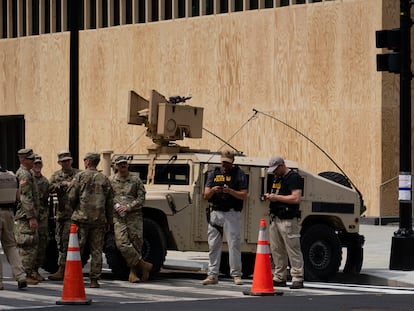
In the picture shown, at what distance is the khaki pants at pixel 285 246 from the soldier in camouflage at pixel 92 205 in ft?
7.21

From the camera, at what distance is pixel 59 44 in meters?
40.2

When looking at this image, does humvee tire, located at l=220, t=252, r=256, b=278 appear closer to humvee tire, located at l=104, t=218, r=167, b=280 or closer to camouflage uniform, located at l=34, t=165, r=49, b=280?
humvee tire, located at l=104, t=218, r=167, b=280

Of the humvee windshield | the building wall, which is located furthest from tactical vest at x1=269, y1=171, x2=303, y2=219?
the building wall

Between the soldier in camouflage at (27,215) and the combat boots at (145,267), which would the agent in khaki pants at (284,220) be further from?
the soldier in camouflage at (27,215)

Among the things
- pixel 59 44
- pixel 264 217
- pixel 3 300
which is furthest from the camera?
pixel 59 44

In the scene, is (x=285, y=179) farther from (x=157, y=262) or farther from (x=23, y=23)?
(x=23, y=23)

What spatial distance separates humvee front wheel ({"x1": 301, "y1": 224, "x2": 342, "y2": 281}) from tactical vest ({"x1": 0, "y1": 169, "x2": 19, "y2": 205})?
4.51 m

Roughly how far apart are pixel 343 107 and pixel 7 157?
15.6m

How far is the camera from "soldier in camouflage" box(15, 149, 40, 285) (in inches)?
650

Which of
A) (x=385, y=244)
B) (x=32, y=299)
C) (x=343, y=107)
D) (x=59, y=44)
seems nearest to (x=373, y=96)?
(x=343, y=107)

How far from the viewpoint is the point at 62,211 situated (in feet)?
55.5

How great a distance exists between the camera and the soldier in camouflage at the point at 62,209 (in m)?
16.8

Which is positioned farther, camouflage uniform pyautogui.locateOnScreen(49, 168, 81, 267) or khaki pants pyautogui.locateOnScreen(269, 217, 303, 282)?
camouflage uniform pyautogui.locateOnScreen(49, 168, 81, 267)

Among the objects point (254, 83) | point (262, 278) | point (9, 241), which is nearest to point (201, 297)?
point (262, 278)
